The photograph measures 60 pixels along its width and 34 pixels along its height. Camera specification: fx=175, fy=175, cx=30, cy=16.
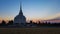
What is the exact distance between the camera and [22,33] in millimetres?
12055

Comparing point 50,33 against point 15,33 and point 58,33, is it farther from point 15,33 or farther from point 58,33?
point 15,33

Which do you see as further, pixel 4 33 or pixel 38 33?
pixel 38 33

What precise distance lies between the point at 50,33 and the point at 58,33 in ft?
1.90

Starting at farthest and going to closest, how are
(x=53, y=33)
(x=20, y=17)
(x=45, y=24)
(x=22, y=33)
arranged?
(x=20, y=17), (x=45, y=24), (x=53, y=33), (x=22, y=33)

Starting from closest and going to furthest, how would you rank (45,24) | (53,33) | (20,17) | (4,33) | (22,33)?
1. (4,33)
2. (22,33)
3. (53,33)
4. (45,24)
5. (20,17)

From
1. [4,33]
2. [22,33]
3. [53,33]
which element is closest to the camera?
[4,33]

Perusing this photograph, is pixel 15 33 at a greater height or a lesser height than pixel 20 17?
lesser

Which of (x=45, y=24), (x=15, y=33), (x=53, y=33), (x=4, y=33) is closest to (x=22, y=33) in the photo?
(x=15, y=33)

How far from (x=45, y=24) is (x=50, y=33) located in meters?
7.37

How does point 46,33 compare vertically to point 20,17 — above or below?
below

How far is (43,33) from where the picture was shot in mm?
12609

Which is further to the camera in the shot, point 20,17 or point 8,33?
point 20,17

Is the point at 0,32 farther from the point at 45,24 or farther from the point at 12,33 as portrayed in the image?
the point at 45,24

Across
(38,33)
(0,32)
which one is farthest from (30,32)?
(0,32)
